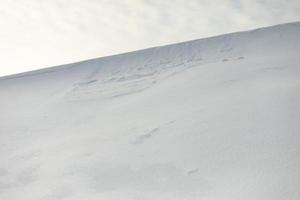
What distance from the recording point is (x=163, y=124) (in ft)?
5.99

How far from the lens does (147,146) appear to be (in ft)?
5.46

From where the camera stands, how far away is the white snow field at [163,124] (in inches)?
54.6

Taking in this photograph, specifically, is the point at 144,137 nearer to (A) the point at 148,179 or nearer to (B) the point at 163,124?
(B) the point at 163,124

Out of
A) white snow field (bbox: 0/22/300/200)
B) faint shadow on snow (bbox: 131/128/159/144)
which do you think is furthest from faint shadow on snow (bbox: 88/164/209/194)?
faint shadow on snow (bbox: 131/128/159/144)

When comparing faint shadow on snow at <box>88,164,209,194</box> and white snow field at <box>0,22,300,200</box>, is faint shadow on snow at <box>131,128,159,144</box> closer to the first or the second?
white snow field at <box>0,22,300,200</box>

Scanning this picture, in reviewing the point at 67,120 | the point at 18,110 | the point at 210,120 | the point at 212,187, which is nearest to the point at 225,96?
the point at 210,120

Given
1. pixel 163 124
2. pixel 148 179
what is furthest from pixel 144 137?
pixel 148 179

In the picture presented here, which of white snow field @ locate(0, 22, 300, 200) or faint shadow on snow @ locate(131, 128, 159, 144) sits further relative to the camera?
faint shadow on snow @ locate(131, 128, 159, 144)

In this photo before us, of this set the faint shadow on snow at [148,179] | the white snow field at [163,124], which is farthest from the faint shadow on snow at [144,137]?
the faint shadow on snow at [148,179]

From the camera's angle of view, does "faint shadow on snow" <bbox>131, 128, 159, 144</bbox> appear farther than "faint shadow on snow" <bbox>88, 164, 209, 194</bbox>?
Yes

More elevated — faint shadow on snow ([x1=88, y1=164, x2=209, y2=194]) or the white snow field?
the white snow field

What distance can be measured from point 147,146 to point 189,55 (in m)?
0.97

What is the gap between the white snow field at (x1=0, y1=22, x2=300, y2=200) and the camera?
1388 mm

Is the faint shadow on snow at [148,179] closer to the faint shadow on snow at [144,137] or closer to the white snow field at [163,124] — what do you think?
the white snow field at [163,124]
